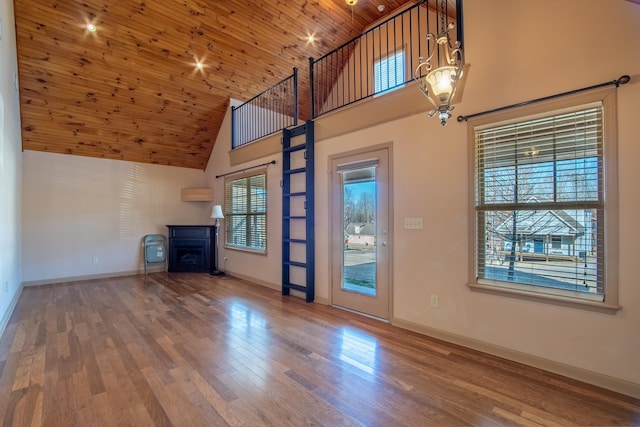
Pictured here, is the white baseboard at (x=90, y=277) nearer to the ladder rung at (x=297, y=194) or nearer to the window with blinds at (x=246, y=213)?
the window with blinds at (x=246, y=213)

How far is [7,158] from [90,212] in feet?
8.42

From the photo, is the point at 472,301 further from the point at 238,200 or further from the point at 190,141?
the point at 190,141

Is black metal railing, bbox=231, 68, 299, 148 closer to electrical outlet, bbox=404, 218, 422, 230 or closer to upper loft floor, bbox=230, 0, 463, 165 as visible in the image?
upper loft floor, bbox=230, 0, 463, 165

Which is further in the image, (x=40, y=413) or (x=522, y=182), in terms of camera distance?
(x=522, y=182)

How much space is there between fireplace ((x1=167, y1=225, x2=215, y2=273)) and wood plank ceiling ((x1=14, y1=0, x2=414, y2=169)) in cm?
172

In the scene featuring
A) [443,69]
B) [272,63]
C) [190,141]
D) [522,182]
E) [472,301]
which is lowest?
[472,301]

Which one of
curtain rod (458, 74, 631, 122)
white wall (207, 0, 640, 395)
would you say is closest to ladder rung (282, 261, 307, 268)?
white wall (207, 0, 640, 395)

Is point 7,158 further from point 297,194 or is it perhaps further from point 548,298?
point 548,298

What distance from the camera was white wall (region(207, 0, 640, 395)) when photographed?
2111 mm

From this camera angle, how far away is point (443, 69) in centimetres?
223

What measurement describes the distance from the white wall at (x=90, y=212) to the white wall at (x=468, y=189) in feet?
16.8

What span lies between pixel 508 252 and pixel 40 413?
366 cm

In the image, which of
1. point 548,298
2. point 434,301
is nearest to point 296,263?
point 434,301

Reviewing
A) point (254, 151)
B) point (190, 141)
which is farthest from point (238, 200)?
point (190, 141)
